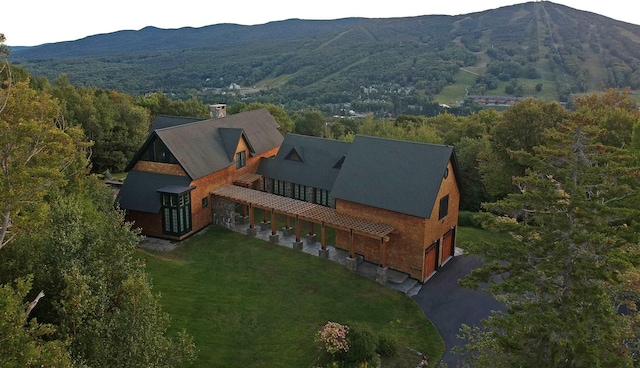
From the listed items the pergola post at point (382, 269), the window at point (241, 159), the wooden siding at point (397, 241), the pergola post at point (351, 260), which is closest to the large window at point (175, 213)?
the window at point (241, 159)

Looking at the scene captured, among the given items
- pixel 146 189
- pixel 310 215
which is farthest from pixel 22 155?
pixel 310 215

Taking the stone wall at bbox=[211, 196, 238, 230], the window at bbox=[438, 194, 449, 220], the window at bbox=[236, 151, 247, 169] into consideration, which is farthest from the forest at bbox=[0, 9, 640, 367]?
the window at bbox=[236, 151, 247, 169]

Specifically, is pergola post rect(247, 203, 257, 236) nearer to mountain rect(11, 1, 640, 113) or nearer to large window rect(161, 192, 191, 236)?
large window rect(161, 192, 191, 236)

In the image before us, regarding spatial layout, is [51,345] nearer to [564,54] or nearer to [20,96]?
[20,96]

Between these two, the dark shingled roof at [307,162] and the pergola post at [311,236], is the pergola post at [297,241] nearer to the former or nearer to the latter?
the pergola post at [311,236]

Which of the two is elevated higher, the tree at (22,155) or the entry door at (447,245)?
the tree at (22,155)

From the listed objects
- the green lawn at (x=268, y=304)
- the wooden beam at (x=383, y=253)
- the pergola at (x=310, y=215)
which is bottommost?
the green lawn at (x=268, y=304)
